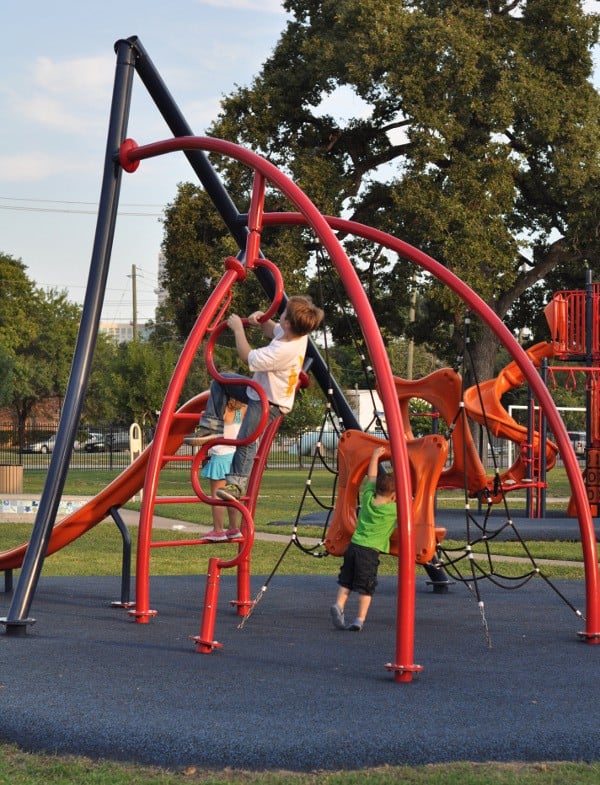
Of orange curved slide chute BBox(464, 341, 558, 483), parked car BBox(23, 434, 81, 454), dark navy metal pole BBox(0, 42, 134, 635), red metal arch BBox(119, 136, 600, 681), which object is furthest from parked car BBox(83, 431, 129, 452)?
red metal arch BBox(119, 136, 600, 681)

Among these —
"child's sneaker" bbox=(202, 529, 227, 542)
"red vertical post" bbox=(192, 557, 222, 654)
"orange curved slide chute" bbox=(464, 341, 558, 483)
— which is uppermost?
"orange curved slide chute" bbox=(464, 341, 558, 483)

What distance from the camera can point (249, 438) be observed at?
20.9ft

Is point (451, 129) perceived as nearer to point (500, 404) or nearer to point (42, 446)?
point (500, 404)

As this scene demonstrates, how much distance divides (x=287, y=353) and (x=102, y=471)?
29102 millimetres

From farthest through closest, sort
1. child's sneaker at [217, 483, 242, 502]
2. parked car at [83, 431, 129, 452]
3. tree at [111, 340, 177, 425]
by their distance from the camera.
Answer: parked car at [83, 431, 129, 452], tree at [111, 340, 177, 425], child's sneaker at [217, 483, 242, 502]

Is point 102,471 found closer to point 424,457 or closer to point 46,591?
point 46,591

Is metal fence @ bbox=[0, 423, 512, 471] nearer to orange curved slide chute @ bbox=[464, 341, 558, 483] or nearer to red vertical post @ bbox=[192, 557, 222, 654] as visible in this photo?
orange curved slide chute @ bbox=[464, 341, 558, 483]

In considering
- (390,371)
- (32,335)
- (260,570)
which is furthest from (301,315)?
(32,335)

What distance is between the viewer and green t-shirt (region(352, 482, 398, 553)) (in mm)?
6707

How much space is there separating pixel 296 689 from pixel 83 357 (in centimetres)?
272

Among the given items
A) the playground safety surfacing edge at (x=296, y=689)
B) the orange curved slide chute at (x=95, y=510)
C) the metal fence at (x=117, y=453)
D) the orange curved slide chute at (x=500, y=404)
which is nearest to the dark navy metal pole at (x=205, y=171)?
the orange curved slide chute at (x=95, y=510)

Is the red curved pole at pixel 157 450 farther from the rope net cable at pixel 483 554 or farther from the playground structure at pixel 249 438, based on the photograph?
the rope net cable at pixel 483 554

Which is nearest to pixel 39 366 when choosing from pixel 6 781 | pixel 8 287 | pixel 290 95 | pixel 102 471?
pixel 8 287

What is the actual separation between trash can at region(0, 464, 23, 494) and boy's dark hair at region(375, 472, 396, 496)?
18.8 meters
